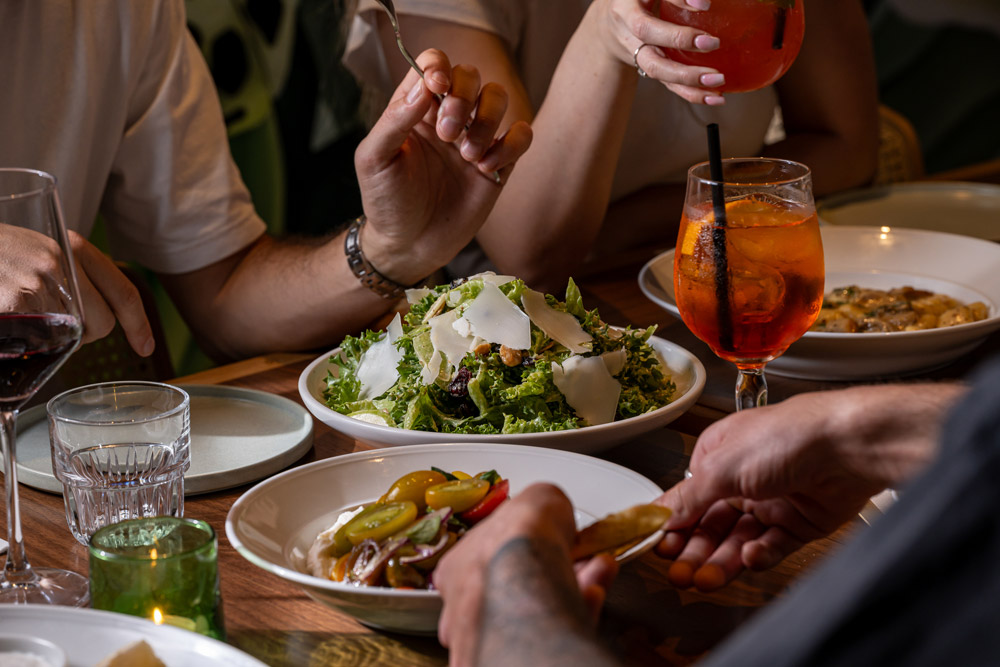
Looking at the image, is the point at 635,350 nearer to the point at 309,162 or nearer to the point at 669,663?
the point at 669,663

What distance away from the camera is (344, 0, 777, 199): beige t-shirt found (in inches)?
80.4

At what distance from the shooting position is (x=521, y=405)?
3.39 ft

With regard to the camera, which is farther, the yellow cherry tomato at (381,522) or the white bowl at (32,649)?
the yellow cherry tomato at (381,522)

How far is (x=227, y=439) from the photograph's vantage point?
1139 millimetres

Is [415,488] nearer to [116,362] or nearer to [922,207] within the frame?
[116,362]

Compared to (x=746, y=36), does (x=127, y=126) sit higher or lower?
lower

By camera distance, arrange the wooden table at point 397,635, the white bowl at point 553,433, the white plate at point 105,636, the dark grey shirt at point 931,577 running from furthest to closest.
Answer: the white bowl at point 553,433 < the wooden table at point 397,635 < the white plate at point 105,636 < the dark grey shirt at point 931,577

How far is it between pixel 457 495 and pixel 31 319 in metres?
0.37

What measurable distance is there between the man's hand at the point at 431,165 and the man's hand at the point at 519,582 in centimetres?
80

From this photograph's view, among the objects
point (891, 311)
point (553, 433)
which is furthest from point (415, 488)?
point (891, 311)

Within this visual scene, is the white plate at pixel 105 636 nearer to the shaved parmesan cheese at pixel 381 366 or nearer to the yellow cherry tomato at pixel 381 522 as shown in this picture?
the yellow cherry tomato at pixel 381 522

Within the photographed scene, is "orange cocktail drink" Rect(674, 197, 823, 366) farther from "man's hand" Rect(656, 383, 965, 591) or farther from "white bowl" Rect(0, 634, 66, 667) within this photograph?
"white bowl" Rect(0, 634, 66, 667)

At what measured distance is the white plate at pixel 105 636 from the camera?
0.63 m

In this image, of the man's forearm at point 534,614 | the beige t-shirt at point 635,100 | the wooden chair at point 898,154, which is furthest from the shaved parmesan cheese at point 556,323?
the wooden chair at point 898,154
